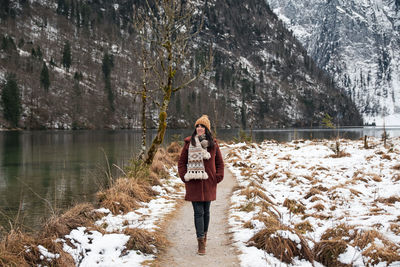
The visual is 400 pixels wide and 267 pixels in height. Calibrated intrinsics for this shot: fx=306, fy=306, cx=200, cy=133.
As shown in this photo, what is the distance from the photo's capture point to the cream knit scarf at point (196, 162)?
540cm

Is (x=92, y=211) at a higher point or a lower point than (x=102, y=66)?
lower

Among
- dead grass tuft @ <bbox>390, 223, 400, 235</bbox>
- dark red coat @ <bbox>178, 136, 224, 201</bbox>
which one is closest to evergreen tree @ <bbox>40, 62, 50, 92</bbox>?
dark red coat @ <bbox>178, 136, 224, 201</bbox>

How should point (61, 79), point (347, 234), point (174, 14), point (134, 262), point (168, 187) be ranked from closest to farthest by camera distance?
point (134, 262) < point (347, 234) < point (168, 187) < point (174, 14) < point (61, 79)

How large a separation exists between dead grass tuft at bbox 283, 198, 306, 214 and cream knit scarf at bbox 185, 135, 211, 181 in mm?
3604

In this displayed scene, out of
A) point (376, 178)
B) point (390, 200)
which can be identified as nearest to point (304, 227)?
point (390, 200)

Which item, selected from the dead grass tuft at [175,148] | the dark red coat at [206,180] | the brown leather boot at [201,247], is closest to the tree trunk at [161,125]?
the dark red coat at [206,180]

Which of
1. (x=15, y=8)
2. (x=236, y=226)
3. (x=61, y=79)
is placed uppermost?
(x=15, y=8)

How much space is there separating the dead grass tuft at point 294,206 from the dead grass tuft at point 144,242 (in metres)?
3.72

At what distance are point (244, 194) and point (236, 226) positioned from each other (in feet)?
10.5

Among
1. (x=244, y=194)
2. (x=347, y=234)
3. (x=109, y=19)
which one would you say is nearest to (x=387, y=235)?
(x=347, y=234)

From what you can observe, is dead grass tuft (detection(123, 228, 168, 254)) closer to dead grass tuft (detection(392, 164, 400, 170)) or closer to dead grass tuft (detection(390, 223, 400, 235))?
dead grass tuft (detection(390, 223, 400, 235))

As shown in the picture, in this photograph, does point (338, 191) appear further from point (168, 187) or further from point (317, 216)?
point (168, 187)

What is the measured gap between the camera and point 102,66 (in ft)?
474

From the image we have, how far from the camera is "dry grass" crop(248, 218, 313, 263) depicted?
5.15 metres
